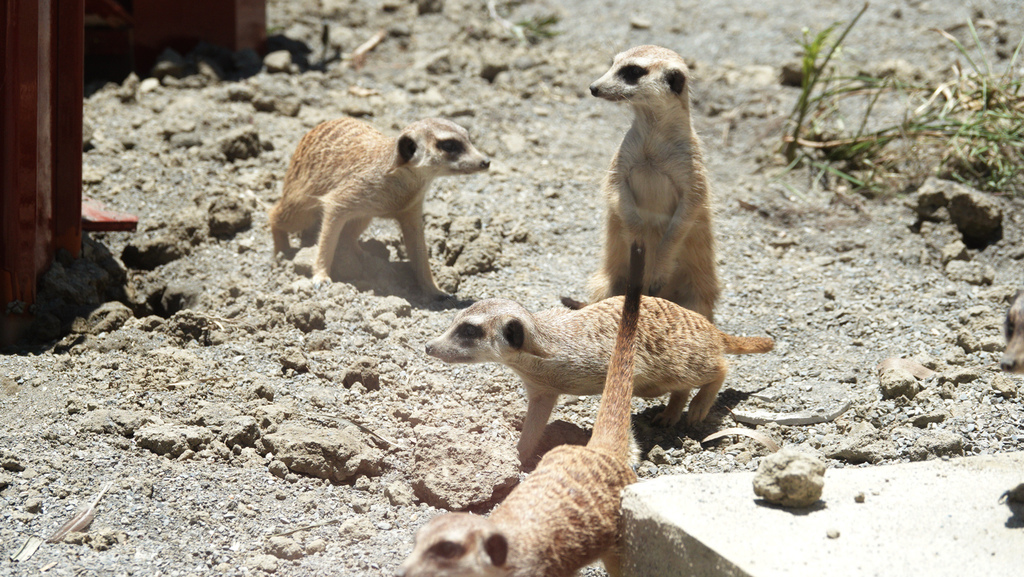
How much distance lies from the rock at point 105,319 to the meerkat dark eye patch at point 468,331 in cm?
158

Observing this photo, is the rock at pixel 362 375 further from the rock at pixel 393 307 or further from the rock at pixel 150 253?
the rock at pixel 150 253

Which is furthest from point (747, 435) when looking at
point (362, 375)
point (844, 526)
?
point (362, 375)

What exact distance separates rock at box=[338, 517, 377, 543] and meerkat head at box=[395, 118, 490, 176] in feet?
6.89

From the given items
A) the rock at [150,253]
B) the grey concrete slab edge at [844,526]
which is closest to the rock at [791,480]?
the grey concrete slab edge at [844,526]

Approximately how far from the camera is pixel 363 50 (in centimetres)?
725

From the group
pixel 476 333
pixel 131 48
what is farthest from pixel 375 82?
pixel 476 333

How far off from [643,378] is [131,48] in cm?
497

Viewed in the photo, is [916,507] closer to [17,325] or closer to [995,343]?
[995,343]

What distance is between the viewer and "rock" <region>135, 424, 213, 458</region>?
2.92 m

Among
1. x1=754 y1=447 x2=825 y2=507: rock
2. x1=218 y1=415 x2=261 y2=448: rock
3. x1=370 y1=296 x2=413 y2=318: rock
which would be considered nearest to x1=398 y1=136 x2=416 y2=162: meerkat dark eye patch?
x1=370 y1=296 x2=413 y2=318: rock

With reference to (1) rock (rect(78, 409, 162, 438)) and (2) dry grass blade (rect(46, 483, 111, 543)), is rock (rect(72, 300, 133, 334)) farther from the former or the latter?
(2) dry grass blade (rect(46, 483, 111, 543))

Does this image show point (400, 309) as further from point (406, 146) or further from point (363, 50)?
point (363, 50)

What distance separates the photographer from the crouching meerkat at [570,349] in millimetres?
3098

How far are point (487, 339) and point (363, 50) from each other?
4.74 metres
